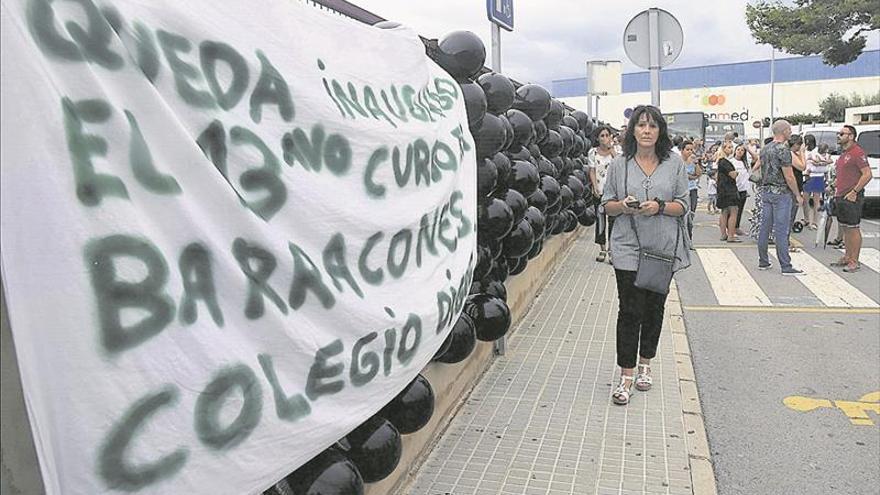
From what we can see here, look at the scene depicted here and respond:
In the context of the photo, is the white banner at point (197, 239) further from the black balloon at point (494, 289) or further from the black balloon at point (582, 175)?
the black balloon at point (582, 175)

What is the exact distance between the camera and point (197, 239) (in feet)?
5.08

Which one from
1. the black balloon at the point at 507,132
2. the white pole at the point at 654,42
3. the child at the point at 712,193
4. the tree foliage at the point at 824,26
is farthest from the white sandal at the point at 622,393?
the tree foliage at the point at 824,26

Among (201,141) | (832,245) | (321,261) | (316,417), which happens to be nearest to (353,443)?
(316,417)

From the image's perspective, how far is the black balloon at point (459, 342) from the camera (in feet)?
11.7

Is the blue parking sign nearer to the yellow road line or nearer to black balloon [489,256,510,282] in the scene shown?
black balloon [489,256,510,282]

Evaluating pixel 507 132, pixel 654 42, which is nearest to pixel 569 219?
pixel 654 42

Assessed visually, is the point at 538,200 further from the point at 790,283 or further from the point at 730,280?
the point at 790,283

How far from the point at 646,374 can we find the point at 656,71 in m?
4.80

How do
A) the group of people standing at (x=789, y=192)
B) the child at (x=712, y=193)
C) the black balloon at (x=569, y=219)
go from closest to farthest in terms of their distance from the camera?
the black balloon at (x=569, y=219), the group of people standing at (x=789, y=192), the child at (x=712, y=193)

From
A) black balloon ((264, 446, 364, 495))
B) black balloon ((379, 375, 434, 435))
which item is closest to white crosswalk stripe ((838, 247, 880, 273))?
black balloon ((379, 375, 434, 435))

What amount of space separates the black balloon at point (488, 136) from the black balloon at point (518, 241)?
2.60 feet

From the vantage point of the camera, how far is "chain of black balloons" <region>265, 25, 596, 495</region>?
2.44m

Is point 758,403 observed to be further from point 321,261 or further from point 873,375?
point 321,261

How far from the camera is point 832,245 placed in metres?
10.6
